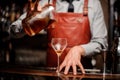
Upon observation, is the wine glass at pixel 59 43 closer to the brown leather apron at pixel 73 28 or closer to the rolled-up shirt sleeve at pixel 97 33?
the rolled-up shirt sleeve at pixel 97 33

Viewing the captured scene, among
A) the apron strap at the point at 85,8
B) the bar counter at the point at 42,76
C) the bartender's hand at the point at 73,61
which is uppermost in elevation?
the apron strap at the point at 85,8

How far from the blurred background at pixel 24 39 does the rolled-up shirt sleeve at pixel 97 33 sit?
108 centimetres

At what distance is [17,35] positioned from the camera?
246 cm

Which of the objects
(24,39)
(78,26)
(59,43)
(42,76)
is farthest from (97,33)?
(24,39)

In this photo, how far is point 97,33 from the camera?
8.19ft

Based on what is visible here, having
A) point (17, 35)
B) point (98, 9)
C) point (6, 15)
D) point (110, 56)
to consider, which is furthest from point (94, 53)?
point (6, 15)

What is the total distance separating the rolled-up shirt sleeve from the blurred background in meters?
1.08

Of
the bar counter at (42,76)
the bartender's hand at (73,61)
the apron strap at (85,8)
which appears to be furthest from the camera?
the apron strap at (85,8)

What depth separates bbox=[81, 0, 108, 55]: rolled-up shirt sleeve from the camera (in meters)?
2.40

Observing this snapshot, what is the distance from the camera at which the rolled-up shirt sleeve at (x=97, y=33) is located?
2403mm

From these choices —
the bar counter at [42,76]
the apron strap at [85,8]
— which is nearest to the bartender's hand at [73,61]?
→ the bar counter at [42,76]

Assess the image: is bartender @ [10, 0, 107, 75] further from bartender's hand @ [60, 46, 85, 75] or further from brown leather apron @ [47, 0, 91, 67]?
bartender's hand @ [60, 46, 85, 75]

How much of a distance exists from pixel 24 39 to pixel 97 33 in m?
1.49

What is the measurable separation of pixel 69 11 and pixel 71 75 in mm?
886
